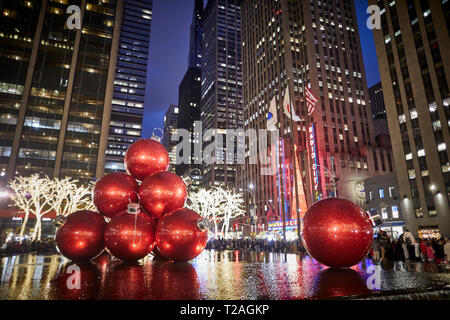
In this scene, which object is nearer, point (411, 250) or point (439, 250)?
point (439, 250)

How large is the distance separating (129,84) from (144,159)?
Result: 116842mm

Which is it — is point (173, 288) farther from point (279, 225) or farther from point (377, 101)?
point (377, 101)

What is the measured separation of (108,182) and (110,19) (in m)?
77.4

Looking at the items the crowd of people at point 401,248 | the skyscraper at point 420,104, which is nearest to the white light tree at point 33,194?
the crowd of people at point 401,248

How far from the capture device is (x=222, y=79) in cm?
13688

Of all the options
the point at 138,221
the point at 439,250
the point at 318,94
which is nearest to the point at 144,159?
the point at 138,221

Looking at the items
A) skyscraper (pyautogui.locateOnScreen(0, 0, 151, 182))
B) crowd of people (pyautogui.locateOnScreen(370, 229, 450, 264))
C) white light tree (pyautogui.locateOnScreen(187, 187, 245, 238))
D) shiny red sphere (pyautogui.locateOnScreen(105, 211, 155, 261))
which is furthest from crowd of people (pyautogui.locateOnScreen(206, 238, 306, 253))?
skyscraper (pyautogui.locateOnScreen(0, 0, 151, 182))

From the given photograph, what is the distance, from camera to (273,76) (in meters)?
83.2

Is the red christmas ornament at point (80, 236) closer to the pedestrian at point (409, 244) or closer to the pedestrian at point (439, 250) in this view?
the pedestrian at point (409, 244)

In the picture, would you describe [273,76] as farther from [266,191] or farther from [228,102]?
[228,102]

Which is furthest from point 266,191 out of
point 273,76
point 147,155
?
point 147,155

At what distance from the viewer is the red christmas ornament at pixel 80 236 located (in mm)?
7570

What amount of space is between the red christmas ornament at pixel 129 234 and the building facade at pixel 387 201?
146ft

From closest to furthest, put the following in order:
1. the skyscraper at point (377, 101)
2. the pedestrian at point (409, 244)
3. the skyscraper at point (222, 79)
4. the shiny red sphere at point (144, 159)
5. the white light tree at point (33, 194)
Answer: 1. the shiny red sphere at point (144, 159)
2. the pedestrian at point (409, 244)
3. the white light tree at point (33, 194)
4. the skyscraper at point (222, 79)
5. the skyscraper at point (377, 101)
